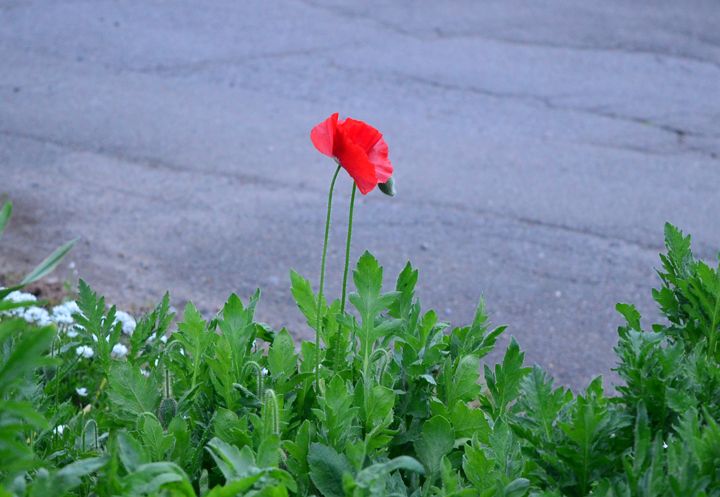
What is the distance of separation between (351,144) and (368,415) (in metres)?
0.52

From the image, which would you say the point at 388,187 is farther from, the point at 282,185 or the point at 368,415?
the point at 282,185

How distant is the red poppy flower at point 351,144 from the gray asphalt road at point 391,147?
4.91 ft

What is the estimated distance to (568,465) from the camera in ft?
5.34

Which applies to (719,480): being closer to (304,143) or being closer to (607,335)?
(607,335)

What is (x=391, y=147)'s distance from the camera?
599 cm

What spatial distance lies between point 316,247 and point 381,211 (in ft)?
1.78

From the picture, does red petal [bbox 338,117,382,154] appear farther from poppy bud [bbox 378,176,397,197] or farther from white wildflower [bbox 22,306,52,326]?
white wildflower [bbox 22,306,52,326]

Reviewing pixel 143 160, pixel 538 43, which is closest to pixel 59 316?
pixel 143 160

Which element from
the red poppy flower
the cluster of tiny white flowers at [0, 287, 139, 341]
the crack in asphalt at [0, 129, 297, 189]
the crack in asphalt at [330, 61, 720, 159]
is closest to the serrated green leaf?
the red poppy flower

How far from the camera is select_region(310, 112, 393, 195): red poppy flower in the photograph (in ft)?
6.40

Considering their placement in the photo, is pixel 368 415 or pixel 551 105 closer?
pixel 368 415

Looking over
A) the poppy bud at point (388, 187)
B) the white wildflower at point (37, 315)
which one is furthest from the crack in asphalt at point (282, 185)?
the poppy bud at point (388, 187)

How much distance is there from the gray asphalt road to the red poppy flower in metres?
1.50

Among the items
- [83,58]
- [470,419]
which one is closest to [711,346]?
[470,419]
